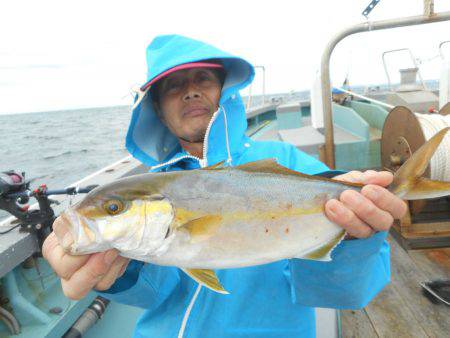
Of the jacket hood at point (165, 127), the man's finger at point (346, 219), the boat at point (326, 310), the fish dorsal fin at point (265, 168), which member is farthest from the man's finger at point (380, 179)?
the boat at point (326, 310)

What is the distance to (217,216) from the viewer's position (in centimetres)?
149

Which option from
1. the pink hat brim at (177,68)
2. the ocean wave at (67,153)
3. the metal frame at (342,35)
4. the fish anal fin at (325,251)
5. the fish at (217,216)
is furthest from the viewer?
the ocean wave at (67,153)

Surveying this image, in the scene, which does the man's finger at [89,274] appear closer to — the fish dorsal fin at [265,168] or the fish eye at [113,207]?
the fish eye at [113,207]

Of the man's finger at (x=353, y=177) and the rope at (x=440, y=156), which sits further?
the rope at (x=440, y=156)

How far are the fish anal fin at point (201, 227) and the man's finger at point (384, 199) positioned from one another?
2.37ft

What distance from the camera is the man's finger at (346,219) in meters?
1.48

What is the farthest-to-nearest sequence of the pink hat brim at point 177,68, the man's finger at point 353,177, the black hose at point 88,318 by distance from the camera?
the black hose at point 88,318
the pink hat brim at point 177,68
the man's finger at point 353,177

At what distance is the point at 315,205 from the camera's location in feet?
5.15

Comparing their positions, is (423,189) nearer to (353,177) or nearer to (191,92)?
(353,177)

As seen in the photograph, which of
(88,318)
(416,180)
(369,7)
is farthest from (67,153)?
(416,180)

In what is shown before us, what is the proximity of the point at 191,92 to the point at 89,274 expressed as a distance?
151cm

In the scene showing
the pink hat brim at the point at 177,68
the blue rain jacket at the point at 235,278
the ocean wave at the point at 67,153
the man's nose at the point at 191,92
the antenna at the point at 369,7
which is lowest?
the ocean wave at the point at 67,153

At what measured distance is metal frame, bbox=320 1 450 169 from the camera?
381cm

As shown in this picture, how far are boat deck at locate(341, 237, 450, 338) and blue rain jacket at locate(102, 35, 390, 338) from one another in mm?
1280
